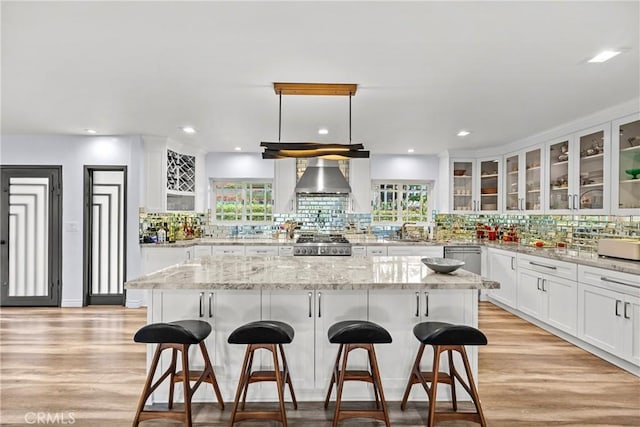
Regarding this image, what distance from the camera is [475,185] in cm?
640

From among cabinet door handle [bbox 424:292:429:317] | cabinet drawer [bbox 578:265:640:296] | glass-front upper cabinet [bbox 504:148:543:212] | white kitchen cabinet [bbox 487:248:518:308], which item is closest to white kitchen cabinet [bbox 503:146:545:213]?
glass-front upper cabinet [bbox 504:148:543:212]

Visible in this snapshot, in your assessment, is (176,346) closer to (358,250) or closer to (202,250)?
(202,250)

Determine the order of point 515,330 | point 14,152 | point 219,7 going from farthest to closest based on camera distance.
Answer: point 14,152 → point 515,330 → point 219,7

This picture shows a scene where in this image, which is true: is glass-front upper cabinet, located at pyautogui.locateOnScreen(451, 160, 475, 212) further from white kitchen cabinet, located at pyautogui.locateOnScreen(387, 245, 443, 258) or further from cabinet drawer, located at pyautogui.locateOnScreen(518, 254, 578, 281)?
cabinet drawer, located at pyautogui.locateOnScreen(518, 254, 578, 281)

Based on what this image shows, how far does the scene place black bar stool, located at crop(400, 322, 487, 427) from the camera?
223 centimetres

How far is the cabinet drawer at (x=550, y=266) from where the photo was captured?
151 inches

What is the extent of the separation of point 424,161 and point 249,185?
324 centimetres

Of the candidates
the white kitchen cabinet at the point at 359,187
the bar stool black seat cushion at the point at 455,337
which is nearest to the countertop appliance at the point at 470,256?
the white kitchen cabinet at the point at 359,187

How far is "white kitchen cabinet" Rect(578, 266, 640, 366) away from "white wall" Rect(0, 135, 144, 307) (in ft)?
18.1

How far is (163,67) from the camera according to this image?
2.83 m

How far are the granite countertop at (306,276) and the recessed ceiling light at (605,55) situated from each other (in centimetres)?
174

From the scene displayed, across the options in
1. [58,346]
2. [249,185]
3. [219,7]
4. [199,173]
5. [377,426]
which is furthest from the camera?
[249,185]

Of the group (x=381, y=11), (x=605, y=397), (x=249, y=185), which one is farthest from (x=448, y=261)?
(x=249, y=185)

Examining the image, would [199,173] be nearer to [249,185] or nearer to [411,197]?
[249,185]
